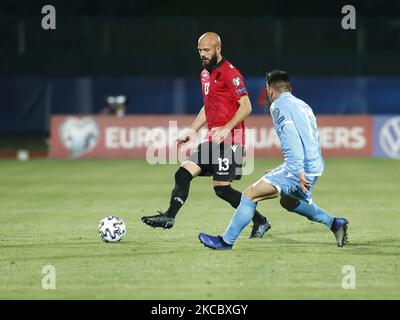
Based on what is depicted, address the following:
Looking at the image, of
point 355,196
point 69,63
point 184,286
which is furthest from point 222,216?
point 69,63

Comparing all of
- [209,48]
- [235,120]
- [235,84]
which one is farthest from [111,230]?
[209,48]

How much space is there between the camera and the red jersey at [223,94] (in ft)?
36.5

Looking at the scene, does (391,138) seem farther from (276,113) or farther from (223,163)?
(276,113)

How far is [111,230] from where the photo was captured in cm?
1087

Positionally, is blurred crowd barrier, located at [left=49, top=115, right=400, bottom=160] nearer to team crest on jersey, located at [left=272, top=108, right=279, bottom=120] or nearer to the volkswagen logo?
the volkswagen logo

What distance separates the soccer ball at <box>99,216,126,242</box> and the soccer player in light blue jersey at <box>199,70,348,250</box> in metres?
1.13

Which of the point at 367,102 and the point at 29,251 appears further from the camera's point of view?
the point at 367,102

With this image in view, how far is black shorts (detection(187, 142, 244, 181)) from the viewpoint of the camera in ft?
36.4

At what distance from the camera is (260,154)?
2673cm

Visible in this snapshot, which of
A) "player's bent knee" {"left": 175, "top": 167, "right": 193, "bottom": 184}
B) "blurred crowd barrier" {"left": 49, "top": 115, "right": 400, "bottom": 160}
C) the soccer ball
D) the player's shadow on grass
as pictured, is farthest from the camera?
"blurred crowd barrier" {"left": 49, "top": 115, "right": 400, "bottom": 160}

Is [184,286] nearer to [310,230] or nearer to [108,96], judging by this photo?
[310,230]

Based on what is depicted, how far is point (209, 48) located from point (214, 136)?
955 mm

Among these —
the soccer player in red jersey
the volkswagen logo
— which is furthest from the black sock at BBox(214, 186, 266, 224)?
the volkswagen logo
